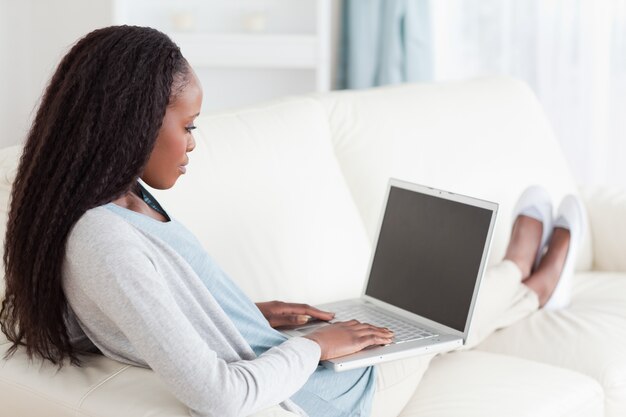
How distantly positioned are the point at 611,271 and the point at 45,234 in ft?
5.87

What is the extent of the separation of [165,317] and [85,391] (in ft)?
0.74

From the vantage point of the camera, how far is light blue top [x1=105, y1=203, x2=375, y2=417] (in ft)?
4.55

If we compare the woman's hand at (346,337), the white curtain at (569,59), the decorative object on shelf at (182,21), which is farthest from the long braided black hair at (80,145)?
the white curtain at (569,59)

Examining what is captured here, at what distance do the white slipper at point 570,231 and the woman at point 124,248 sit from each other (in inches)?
40.7

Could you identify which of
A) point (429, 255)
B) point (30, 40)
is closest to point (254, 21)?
point (30, 40)

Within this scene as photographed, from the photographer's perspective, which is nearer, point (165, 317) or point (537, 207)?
point (165, 317)

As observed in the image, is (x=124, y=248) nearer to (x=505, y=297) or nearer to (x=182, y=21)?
(x=505, y=297)

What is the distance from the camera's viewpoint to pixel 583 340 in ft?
6.57

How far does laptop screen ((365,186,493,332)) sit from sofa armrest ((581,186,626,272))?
3.02ft

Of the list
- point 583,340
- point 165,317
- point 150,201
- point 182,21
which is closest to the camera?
point 165,317

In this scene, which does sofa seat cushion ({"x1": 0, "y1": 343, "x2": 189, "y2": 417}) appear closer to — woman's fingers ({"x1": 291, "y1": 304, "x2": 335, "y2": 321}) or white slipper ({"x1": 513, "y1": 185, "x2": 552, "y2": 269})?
woman's fingers ({"x1": 291, "y1": 304, "x2": 335, "y2": 321})

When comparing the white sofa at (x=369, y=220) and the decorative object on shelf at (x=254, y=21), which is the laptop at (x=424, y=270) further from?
the decorative object on shelf at (x=254, y=21)

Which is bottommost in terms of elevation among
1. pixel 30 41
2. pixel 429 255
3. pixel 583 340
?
pixel 583 340

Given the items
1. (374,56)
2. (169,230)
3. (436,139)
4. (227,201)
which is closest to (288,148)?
(227,201)
